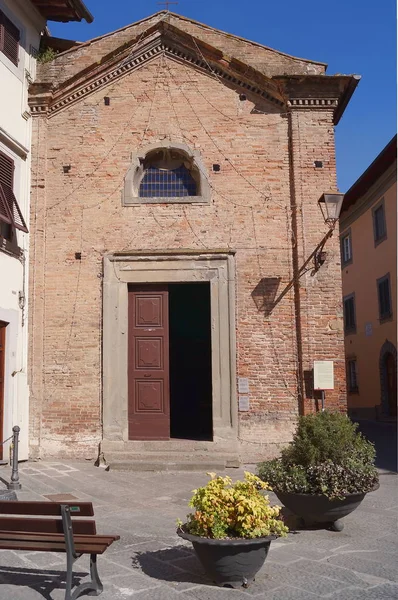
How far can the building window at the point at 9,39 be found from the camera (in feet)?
36.9

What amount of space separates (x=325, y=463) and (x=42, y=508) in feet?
10.4

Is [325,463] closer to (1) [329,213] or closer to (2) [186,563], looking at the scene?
(2) [186,563]

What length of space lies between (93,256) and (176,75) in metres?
4.20

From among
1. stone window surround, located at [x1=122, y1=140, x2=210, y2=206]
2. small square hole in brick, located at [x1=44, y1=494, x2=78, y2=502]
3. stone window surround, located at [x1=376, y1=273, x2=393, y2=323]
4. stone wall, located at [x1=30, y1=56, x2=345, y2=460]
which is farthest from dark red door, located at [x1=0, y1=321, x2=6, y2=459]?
stone window surround, located at [x1=376, y1=273, x2=393, y2=323]

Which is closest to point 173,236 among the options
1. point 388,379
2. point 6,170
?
point 6,170

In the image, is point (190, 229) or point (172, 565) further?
point (190, 229)

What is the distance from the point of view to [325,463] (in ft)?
20.9

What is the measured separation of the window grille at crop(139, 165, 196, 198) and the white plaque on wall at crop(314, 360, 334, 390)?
4.26m

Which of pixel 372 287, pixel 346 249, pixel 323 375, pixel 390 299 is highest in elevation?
pixel 346 249

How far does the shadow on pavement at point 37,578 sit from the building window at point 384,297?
713 inches

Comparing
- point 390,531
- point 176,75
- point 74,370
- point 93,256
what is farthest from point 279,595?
point 176,75

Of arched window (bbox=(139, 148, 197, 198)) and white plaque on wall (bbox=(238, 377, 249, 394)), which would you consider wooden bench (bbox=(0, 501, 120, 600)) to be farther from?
arched window (bbox=(139, 148, 197, 198))

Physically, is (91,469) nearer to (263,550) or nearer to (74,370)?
(74,370)

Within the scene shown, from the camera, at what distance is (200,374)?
16.3 m
